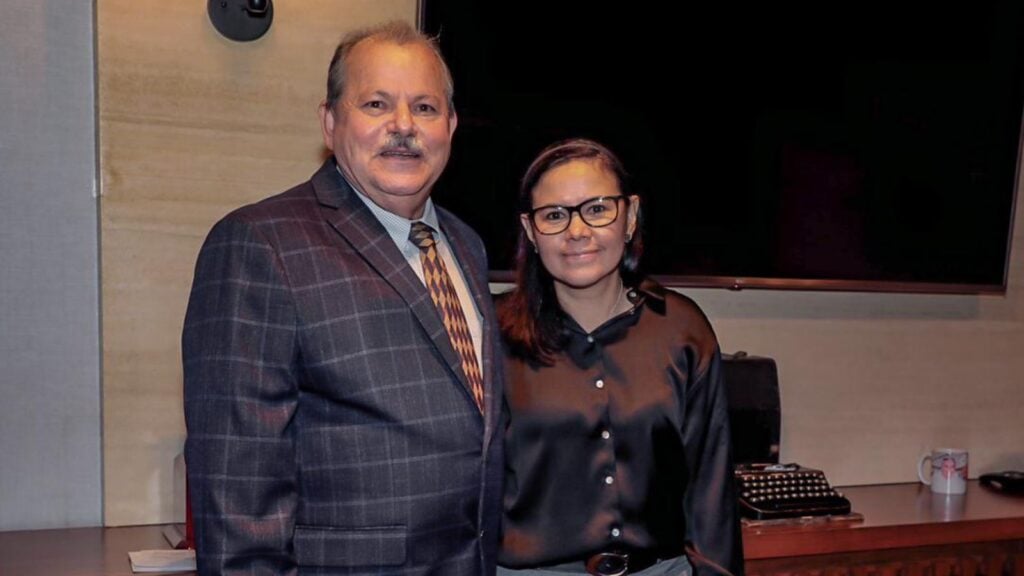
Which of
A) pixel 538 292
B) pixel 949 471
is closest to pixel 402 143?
pixel 538 292

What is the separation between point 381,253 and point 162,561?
826 millimetres

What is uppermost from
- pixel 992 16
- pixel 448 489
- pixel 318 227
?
pixel 992 16

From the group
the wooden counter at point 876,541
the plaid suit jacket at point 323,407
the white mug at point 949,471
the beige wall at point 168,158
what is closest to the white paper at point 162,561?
the wooden counter at point 876,541

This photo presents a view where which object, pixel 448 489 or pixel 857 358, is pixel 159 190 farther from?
pixel 857 358

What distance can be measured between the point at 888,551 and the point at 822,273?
750mm

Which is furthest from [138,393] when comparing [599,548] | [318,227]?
[599,548]

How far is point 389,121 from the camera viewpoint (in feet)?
5.07

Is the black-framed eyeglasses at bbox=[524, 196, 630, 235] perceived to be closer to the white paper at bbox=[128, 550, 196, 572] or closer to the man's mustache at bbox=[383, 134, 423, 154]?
the man's mustache at bbox=[383, 134, 423, 154]

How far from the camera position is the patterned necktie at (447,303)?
5.20 ft

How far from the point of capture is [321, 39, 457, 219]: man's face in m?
1.54

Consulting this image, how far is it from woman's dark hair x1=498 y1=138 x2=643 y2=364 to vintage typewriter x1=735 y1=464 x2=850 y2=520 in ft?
2.56

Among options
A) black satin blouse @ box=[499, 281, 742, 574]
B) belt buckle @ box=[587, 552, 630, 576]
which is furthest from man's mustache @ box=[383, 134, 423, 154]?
belt buckle @ box=[587, 552, 630, 576]

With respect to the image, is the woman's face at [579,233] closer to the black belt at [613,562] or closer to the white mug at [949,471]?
the black belt at [613,562]

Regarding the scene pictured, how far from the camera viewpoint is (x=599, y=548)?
5.92 ft
